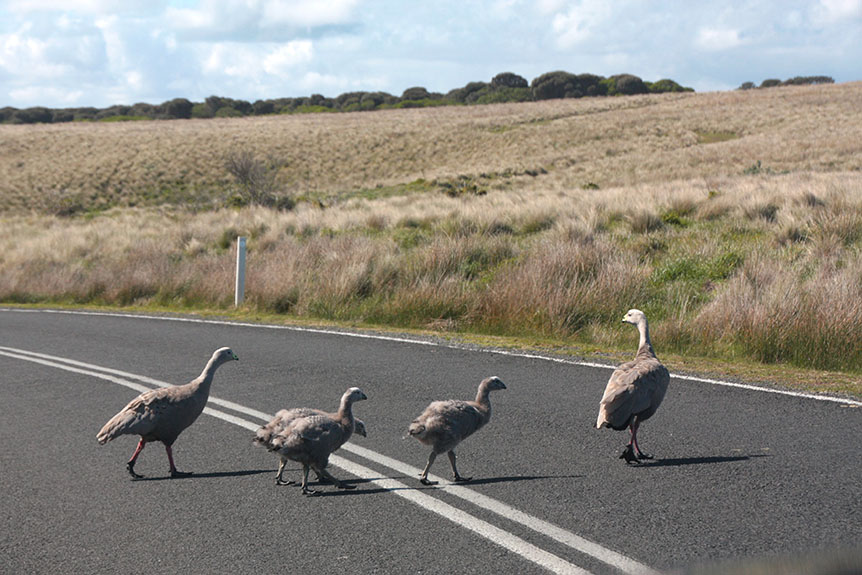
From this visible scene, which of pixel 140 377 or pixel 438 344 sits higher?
pixel 438 344

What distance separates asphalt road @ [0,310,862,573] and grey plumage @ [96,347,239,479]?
0.38m

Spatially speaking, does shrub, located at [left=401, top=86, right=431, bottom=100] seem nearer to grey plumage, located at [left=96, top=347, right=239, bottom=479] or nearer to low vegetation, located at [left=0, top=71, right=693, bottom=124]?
low vegetation, located at [left=0, top=71, right=693, bottom=124]

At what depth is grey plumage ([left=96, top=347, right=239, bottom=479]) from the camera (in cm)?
566

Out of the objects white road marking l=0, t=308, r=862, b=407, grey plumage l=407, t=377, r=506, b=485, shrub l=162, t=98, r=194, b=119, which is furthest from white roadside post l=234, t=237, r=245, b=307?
shrub l=162, t=98, r=194, b=119

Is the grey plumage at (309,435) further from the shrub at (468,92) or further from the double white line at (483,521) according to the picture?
the shrub at (468,92)

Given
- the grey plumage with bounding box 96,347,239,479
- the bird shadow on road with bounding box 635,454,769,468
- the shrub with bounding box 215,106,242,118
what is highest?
the shrub with bounding box 215,106,242,118

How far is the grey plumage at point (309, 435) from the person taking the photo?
5.29 metres

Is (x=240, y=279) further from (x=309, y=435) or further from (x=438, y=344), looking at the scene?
(x=309, y=435)

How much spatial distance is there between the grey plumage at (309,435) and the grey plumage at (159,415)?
0.69 m

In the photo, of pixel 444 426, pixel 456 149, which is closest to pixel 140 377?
pixel 444 426

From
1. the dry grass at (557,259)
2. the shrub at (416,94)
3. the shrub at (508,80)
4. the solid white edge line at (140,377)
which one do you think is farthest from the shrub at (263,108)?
the solid white edge line at (140,377)

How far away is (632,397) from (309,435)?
217 cm

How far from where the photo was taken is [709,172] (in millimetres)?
38781

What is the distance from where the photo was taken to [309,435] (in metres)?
5.30
